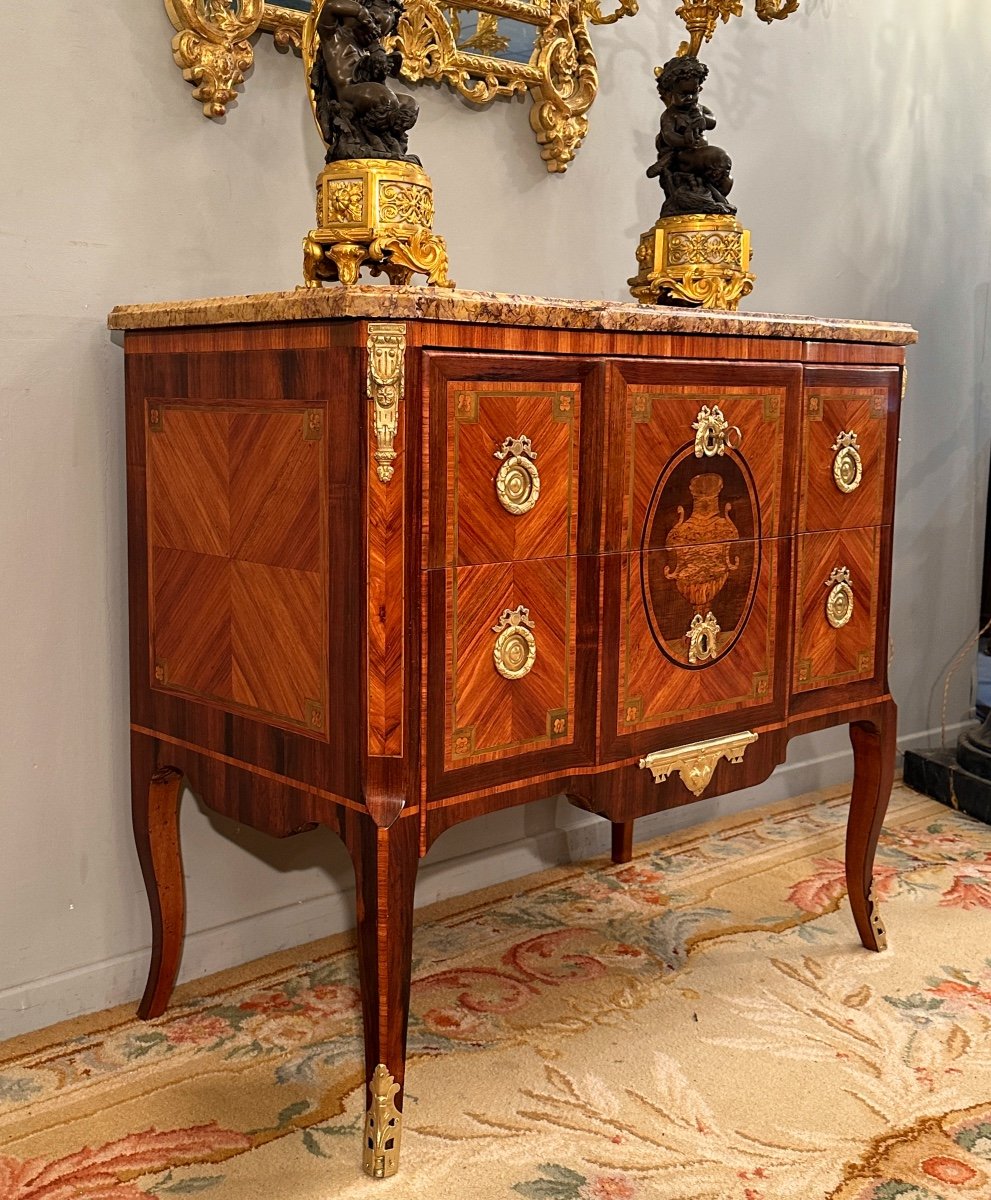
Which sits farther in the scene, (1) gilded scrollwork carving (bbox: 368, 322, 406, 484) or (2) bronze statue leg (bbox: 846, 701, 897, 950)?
(2) bronze statue leg (bbox: 846, 701, 897, 950)

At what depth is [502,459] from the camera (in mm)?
1854

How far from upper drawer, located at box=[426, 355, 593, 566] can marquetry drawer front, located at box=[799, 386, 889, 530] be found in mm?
572

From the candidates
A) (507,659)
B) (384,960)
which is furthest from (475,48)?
(384,960)

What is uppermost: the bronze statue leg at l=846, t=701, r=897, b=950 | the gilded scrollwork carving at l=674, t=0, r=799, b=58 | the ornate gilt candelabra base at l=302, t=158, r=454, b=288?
the gilded scrollwork carving at l=674, t=0, r=799, b=58

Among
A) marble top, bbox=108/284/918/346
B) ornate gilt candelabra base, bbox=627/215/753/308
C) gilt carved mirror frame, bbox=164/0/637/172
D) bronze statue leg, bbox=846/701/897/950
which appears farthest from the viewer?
bronze statue leg, bbox=846/701/897/950

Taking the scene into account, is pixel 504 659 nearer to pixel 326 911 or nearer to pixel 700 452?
pixel 700 452

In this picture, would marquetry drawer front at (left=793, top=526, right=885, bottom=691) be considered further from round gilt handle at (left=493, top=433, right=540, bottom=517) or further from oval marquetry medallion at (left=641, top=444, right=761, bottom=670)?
round gilt handle at (left=493, top=433, right=540, bottom=517)

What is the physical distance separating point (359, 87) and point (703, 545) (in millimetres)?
850

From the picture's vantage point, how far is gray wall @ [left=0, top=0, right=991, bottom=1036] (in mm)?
2139

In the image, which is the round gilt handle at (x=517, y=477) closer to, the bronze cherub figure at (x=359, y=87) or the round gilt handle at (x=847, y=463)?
the bronze cherub figure at (x=359, y=87)

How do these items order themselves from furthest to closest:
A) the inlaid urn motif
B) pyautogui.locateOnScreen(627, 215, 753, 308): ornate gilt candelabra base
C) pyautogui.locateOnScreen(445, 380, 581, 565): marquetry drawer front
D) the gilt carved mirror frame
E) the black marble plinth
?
the black marble plinth
pyautogui.locateOnScreen(627, 215, 753, 308): ornate gilt candelabra base
the gilt carved mirror frame
the inlaid urn motif
pyautogui.locateOnScreen(445, 380, 581, 565): marquetry drawer front

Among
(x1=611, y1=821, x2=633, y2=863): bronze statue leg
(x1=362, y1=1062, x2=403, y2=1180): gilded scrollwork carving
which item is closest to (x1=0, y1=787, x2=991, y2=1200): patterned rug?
(x1=362, y1=1062, x2=403, y2=1180): gilded scrollwork carving

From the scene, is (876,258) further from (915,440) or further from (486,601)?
(486,601)

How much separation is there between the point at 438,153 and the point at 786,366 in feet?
2.73
